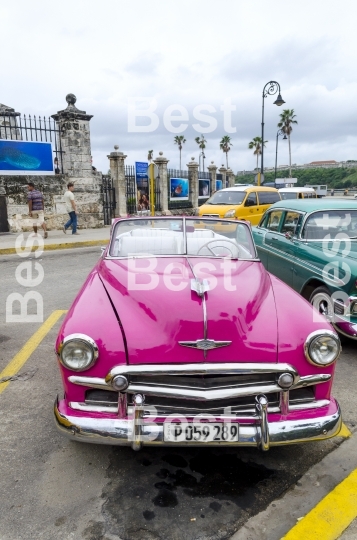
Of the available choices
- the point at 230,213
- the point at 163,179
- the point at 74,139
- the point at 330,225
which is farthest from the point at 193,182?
→ the point at 330,225

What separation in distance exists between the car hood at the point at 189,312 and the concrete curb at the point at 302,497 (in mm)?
824

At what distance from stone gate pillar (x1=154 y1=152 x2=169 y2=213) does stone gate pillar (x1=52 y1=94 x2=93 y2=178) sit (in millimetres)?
6264

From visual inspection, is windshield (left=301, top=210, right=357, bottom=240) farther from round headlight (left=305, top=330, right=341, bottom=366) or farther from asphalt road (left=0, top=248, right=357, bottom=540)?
round headlight (left=305, top=330, right=341, bottom=366)

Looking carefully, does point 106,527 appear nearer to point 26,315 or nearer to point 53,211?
point 26,315

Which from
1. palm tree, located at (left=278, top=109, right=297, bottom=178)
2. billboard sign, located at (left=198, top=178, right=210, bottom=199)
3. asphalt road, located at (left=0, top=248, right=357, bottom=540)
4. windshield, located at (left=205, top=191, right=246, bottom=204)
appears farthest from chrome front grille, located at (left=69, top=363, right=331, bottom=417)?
palm tree, located at (left=278, top=109, right=297, bottom=178)

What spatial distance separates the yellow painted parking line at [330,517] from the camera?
7.06 feet

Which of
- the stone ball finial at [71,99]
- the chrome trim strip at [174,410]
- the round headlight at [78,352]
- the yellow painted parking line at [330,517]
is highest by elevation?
the stone ball finial at [71,99]

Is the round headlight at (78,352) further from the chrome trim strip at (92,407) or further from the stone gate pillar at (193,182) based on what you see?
the stone gate pillar at (193,182)

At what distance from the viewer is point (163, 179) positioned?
2078 cm

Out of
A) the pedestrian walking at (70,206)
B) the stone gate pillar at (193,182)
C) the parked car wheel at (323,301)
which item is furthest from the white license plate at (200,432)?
the stone gate pillar at (193,182)

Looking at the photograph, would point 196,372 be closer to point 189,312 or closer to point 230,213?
point 189,312

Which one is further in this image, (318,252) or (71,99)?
(71,99)

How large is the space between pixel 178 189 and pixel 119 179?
5.93m

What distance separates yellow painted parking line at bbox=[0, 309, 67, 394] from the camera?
3990 millimetres
